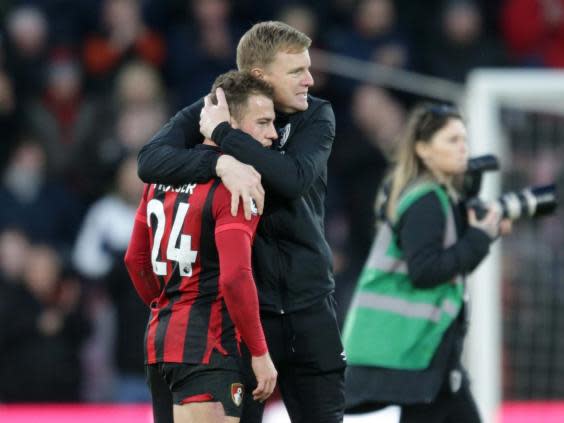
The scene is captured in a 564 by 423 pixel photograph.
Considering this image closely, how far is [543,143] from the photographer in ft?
26.7

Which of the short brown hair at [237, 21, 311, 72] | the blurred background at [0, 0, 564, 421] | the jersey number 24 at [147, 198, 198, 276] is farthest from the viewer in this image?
the blurred background at [0, 0, 564, 421]

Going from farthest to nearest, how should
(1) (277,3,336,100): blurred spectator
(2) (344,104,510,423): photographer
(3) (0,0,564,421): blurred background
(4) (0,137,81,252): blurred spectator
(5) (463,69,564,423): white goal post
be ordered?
(1) (277,3,336,100): blurred spectator
(4) (0,137,81,252): blurred spectator
(3) (0,0,564,421): blurred background
(5) (463,69,564,423): white goal post
(2) (344,104,510,423): photographer

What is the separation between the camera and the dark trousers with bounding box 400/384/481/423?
516cm

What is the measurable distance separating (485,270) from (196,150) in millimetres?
3337

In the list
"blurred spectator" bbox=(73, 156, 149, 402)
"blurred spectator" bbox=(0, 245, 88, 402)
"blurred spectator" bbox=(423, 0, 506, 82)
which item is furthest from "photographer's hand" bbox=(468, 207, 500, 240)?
"blurred spectator" bbox=(423, 0, 506, 82)

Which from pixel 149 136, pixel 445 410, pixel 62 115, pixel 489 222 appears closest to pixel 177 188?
pixel 489 222

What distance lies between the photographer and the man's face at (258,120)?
427 cm

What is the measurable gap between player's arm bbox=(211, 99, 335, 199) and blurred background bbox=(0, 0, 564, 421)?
3816 millimetres

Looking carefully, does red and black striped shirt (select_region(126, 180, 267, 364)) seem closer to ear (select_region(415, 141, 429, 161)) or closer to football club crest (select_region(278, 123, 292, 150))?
football club crest (select_region(278, 123, 292, 150))

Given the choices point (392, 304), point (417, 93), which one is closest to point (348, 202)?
point (417, 93)

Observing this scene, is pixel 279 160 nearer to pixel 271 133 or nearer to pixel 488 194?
pixel 271 133

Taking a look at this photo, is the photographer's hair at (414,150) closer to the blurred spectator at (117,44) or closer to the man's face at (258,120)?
the man's face at (258,120)

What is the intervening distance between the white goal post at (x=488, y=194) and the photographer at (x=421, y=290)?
198 cm

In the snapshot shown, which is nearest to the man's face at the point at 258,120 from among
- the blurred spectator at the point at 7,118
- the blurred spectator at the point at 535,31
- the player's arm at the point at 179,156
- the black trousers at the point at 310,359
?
the player's arm at the point at 179,156
